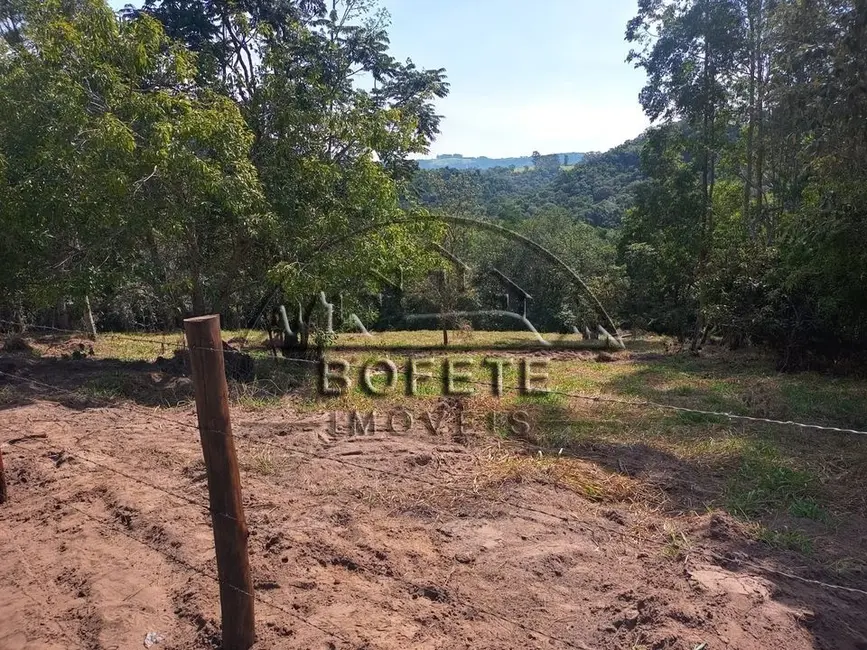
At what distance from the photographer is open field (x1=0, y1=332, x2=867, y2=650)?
9.18 ft

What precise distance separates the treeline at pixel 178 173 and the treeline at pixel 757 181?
5.84 metres

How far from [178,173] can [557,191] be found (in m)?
54.1

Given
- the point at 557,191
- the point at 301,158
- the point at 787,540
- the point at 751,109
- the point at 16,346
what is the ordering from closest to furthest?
the point at 787,540 < the point at 301,158 < the point at 16,346 < the point at 751,109 < the point at 557,191

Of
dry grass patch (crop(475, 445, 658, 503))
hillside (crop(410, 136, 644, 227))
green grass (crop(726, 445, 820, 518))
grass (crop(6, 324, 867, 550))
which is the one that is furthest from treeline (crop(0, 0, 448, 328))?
hillside (crop(410, 136, 644, 227))

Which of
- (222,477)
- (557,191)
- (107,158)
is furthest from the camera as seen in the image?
(557,191)

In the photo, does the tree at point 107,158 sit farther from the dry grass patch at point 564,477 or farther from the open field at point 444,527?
the dry grass patch at point 564,477

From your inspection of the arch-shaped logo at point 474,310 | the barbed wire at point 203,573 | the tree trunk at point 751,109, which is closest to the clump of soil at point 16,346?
the arch-shaped logo at point 474,310

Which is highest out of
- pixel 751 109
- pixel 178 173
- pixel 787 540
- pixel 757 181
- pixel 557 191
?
pixel 557 191

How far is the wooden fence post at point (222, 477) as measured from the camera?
7.59ft

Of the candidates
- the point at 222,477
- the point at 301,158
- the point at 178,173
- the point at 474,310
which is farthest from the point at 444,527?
the point at 474,310

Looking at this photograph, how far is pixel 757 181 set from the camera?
15.5 meters

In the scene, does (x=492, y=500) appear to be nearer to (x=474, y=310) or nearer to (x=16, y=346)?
(x=16, y=346)

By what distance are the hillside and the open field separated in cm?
2324

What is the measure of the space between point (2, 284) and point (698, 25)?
50.1 feet
